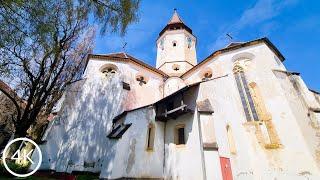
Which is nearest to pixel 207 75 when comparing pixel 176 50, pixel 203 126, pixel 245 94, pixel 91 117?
pixel 245 94

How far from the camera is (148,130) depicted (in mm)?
15266

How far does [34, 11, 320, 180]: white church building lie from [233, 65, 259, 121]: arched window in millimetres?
70

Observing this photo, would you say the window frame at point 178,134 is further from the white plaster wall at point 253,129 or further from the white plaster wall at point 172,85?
the white plaster wall at point 172,85

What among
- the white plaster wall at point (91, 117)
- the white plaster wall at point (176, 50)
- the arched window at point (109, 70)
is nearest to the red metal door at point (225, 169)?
the white plaster wall at point (91, 117)

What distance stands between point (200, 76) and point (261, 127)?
25.2ft

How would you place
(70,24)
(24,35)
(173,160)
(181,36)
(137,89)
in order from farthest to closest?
(181,36) < (137,89) < (173,160) < (70,24) < (24,35)

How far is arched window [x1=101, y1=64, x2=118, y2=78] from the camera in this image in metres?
21.1

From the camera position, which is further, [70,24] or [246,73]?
[246,73]

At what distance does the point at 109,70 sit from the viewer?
70.4 ft

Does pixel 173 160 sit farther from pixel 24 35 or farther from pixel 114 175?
pixel 24 35

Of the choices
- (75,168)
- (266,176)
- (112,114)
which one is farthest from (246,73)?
(75,168)

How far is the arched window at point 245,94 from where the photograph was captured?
52.6 ft

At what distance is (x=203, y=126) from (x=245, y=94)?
5629mm

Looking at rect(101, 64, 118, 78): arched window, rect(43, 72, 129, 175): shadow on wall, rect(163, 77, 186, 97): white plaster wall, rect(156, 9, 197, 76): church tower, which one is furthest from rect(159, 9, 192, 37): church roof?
rect(43, 72, 129, 175): shadow on wall
